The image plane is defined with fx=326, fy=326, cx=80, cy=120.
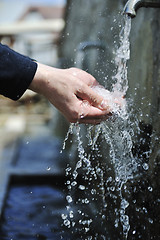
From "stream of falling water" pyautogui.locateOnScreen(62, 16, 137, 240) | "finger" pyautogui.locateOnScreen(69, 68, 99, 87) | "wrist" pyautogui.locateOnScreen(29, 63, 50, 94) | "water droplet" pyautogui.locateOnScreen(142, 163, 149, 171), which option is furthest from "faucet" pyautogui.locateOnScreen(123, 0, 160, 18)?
"water droplet" pyautogui.locateOnScreen(142, 163, 149, 171)

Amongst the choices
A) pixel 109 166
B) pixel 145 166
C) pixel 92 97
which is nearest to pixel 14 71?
pixel 92 97

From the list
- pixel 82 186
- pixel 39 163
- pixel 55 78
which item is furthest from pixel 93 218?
pixel 39 163

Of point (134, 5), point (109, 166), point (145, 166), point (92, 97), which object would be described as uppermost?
point (134, 5)

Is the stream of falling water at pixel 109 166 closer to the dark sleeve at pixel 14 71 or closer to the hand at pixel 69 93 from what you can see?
the hand at pixel 69 93

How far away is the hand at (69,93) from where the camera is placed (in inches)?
57.5

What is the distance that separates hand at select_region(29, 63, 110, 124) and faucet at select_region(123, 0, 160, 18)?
384 millimetres

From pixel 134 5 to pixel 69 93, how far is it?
1.74 ft

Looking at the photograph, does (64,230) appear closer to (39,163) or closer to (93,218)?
(93,218)

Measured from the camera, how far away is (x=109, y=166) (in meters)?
2.42

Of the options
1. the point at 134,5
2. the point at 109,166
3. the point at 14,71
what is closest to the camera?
the point at 14,71

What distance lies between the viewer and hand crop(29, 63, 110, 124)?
1.46m

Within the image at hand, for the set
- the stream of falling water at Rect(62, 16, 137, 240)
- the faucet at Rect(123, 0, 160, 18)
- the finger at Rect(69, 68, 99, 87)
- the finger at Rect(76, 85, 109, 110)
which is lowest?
the stream of falling water at Rect(62, 16, 137, 240)

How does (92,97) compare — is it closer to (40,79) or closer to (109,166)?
(40,79)

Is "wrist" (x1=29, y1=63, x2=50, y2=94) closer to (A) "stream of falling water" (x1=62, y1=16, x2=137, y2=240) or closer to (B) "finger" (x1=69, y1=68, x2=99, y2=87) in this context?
(B) "finger" (x1=69, y1=68, x2=99, y2=87)
